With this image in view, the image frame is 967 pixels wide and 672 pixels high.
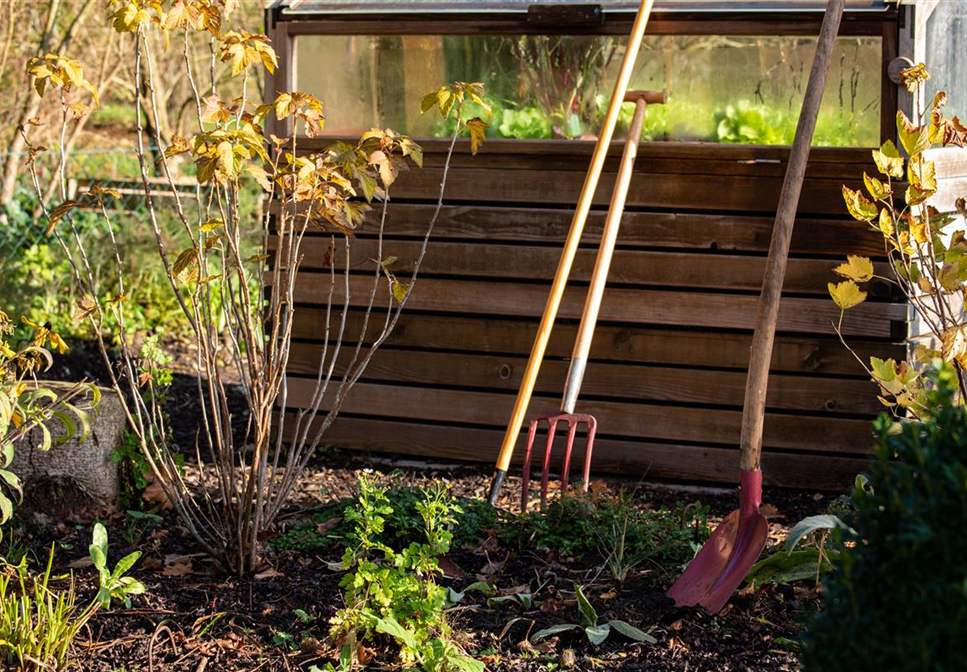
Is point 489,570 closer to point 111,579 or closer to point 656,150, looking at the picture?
point 111,579

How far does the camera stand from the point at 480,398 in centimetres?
446

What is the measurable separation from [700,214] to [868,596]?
9.03ft

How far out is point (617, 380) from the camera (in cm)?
433

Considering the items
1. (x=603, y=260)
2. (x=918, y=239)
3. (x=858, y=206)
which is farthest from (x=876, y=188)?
(x=603, y=260)

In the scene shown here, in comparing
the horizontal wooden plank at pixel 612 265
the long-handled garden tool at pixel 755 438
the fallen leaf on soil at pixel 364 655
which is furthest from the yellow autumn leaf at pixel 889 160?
the fallen leaf on soil at pixel 364 655

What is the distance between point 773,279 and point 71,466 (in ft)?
7.52

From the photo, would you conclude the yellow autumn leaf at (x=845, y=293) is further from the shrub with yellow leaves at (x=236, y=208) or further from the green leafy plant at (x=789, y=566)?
the shrub with yellow leaves at (x=236, y=208)

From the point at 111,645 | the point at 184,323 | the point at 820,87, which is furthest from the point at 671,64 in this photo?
the point at 184,323

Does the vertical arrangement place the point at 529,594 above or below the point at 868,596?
below

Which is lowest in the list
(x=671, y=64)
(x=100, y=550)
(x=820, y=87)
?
(x=100, y=550)

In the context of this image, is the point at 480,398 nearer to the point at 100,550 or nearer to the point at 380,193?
the point at 380,193

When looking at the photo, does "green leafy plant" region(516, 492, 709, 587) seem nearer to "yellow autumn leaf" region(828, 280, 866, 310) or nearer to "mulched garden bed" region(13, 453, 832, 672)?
"mulched garden bed" region(13, 453, 832, 672)

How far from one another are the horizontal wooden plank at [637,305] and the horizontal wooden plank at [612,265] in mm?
42

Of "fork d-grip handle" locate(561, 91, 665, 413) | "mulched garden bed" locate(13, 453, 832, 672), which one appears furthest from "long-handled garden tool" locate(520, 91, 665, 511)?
"mulched garden bed" locate(13, 453, 832, 672)
